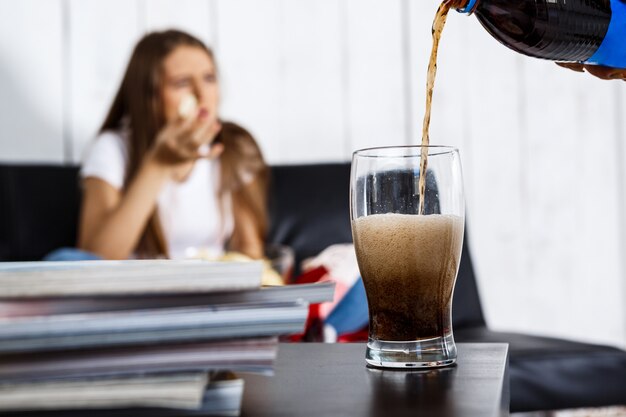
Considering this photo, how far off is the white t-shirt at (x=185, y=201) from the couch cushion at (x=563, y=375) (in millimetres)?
799

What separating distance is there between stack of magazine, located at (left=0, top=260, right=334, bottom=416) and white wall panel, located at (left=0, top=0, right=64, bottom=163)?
1.92 m

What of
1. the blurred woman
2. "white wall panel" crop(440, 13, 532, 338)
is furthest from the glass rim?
"white wall panel" crop(440, 13, 532, 338)

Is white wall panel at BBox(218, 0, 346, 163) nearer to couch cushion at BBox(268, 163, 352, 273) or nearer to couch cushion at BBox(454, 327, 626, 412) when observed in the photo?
couch cushion at BBox(268, 163, 352, 273)

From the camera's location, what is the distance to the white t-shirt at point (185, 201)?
2.01 meters

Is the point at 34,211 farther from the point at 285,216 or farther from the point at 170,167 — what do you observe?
the point at 285,216

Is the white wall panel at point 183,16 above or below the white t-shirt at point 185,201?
above

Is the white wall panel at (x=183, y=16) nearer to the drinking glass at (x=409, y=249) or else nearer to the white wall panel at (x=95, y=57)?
the white wall panel at (x=95, y=57)

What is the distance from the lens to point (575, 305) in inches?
101

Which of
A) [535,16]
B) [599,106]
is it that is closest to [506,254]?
[599,106]

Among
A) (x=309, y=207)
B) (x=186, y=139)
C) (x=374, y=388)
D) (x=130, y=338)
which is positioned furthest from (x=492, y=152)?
(x=130, y=338)

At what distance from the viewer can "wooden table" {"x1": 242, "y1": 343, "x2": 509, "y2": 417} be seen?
1.45 ft

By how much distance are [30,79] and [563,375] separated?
1537 millimetres

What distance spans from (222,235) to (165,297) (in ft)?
5.33

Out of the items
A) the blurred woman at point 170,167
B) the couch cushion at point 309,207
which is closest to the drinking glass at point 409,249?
the couch cushion at point 309,207
